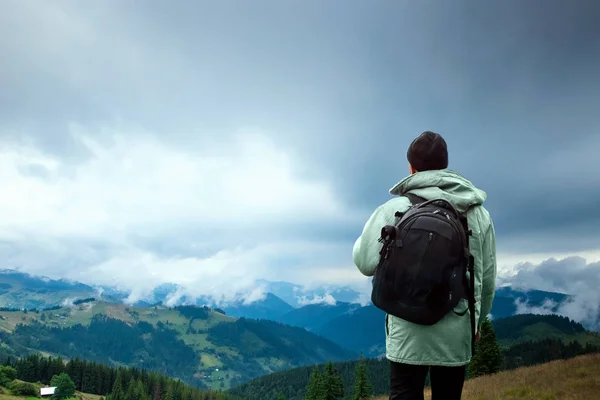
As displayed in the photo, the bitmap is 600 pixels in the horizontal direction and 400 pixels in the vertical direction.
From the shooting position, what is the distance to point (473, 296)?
407 cm

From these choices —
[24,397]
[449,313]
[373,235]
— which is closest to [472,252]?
[449,313]

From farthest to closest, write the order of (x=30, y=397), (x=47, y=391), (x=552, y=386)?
(x=47, y=391), (x=30, y=397), (x=552, y=386)

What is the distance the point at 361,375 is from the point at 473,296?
165 ft

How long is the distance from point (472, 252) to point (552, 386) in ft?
30.7

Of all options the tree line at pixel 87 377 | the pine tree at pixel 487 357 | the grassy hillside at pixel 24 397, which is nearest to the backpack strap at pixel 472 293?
the pine tree at pixel 487 357

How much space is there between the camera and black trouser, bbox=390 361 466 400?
403 centimetres

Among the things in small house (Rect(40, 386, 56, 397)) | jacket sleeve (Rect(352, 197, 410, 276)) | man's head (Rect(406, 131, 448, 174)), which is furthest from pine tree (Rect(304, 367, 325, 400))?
small house (Rect(40, 386, 56, 397))

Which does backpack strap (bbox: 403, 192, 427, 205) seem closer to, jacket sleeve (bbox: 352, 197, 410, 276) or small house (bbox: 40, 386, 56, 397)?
jacket sleeve (bbox: 352, 197, 410, 276)

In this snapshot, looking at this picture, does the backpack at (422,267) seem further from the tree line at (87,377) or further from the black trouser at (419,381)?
the tree line at (87,377)

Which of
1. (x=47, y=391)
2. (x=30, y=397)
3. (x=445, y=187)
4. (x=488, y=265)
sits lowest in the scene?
(x=30, y=397)

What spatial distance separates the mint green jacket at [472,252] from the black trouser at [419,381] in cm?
14

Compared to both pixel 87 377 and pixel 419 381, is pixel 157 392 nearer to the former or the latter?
pixel 87 377

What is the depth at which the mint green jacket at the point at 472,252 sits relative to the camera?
3932 millimetres

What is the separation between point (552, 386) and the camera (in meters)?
10.8
